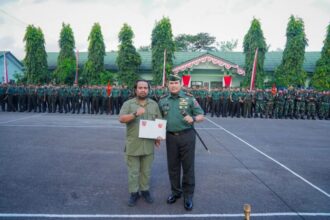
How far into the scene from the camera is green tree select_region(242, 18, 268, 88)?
84.0 feet

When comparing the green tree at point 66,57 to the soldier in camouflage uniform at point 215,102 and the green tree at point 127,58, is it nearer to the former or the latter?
the green tree at point 127,58

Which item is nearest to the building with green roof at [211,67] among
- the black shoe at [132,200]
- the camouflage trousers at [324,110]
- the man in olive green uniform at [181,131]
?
the camouflage trousers at [324,110]

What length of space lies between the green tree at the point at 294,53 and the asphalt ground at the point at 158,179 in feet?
55.6

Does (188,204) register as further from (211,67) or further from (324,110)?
(211,67)

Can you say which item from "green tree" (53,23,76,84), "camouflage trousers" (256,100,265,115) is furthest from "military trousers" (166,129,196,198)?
"green tree" (53,23,76,84)

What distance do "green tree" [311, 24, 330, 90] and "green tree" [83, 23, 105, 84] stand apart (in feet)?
67.7

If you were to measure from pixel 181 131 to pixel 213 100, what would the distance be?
1442 cm

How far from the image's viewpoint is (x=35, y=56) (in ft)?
95.0

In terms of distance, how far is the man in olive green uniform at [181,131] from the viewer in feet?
14.5

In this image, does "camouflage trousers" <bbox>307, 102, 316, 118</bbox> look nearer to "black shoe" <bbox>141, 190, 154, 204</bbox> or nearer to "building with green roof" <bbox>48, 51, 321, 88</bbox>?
"building with green roof" <bbox>48, 51, 321, 88</bbox>

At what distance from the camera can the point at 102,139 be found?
9.75m

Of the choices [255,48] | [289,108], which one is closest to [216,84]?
[255,48]

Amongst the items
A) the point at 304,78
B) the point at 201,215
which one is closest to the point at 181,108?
the point at 201,215

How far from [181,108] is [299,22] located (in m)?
25.6
